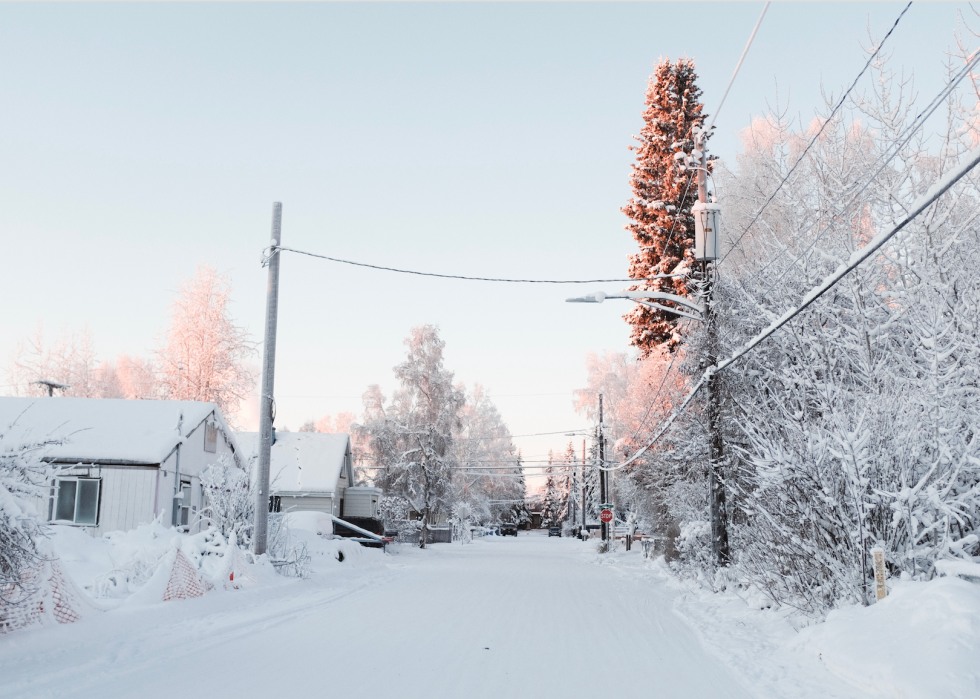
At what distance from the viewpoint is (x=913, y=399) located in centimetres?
1148

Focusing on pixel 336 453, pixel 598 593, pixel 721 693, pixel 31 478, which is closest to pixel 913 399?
pixel 721 693

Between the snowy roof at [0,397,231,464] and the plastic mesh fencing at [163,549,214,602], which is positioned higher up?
the snowy roof at [0,397,231,464]

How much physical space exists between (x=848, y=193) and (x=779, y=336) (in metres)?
3.55

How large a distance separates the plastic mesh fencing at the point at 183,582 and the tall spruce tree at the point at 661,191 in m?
21.7

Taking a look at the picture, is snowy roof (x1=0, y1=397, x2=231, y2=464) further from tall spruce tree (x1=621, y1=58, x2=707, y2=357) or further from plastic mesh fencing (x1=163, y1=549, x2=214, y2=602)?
tall spruce tree (x1=621, y1=58, x2=707, y2=357)

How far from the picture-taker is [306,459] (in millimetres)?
43500

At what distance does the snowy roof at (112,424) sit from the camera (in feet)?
80.7

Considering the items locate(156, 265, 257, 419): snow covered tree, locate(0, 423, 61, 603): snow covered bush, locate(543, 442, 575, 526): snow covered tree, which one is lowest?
locate(543, 442, 575, 526): snow covered tree

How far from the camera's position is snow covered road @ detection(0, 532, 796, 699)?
25.3 feet

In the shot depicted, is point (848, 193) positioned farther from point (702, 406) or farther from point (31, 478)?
point (31, 478)

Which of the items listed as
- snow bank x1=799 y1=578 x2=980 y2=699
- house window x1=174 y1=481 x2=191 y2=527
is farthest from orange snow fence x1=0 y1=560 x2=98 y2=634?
house window x1=174 y1=481 x2=191 y2=527

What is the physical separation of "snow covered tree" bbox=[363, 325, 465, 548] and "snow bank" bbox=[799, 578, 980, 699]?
37.8 metres

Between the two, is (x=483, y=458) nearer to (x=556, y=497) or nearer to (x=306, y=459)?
(x=306, y=459)

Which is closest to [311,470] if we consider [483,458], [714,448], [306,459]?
[306,459]
